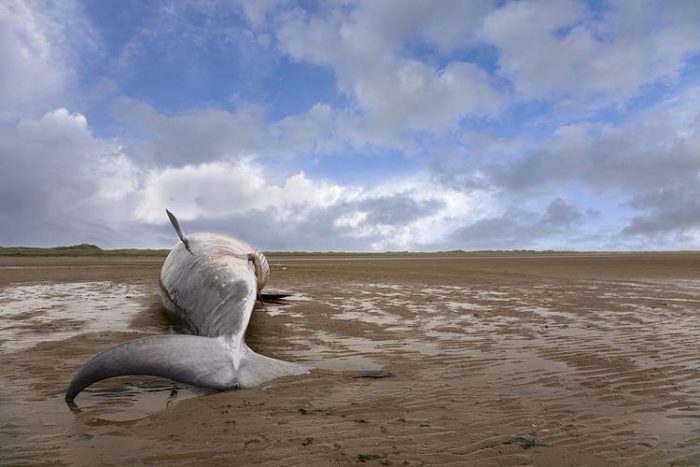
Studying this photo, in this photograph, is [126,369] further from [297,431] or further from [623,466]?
[623,466]

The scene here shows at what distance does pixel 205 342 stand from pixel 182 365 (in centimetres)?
37

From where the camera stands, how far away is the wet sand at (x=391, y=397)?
3.14 m

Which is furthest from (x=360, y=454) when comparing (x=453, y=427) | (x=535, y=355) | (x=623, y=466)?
(x=535, y=355)

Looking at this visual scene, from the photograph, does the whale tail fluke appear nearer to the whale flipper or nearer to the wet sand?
the whale flipper

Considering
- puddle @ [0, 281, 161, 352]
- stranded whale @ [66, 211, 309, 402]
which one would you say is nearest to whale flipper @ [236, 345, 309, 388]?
stranded whale @ [66, 211, 309, 402]

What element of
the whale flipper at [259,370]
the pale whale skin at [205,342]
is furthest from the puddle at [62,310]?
the whale flipper at [259,370]

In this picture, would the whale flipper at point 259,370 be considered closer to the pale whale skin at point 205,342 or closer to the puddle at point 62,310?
the pale whale skin at point 205,342

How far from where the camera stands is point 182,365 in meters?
4.23

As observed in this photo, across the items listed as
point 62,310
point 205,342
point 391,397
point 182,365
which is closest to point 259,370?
point 205,342

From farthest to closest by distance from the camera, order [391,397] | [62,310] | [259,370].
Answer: [62,310]
[259,370]
[391,397]

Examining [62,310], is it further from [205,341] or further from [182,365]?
[182,365]

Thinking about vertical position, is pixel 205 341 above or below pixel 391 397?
above

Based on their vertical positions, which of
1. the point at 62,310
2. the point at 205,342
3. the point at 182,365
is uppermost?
the point at 205,342

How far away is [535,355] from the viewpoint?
5.94m
